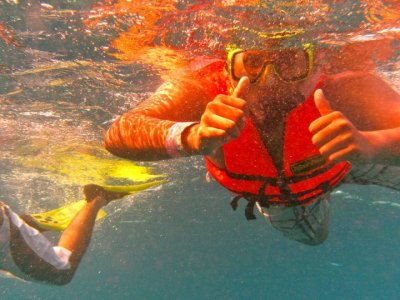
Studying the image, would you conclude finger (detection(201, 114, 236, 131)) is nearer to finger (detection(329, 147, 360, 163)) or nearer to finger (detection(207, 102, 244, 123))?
finger (detection(207, 102, 244, 123))

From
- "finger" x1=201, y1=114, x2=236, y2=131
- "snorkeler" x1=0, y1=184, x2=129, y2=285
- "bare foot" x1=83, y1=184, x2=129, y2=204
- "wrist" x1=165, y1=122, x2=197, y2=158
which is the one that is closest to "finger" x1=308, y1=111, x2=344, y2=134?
"finger" x1=201, y1=114, x2=236, y2=131

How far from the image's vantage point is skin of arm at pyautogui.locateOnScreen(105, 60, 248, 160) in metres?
2.53

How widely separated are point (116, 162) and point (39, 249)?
10301 mm

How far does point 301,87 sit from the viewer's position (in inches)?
157

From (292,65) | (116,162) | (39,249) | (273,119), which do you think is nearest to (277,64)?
(292,65)

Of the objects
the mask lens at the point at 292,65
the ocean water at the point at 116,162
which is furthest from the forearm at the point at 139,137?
the ocean water at the point at 116,162

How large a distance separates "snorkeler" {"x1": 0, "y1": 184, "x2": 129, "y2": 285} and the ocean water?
390cm

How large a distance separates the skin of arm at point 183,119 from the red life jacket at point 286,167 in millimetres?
721

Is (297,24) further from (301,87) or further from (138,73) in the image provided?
(138,73)

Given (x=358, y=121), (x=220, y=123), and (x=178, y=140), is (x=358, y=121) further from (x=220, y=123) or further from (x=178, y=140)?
(x=178, y=140)

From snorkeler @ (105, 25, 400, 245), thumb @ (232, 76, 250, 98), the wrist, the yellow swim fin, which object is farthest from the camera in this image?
the yellow swim fin

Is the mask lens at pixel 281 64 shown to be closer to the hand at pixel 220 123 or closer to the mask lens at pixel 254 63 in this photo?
the mask lens at pixel 254 63

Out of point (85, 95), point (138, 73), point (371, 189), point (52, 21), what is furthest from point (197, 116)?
point (371, 189)

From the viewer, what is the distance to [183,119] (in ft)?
13.9
